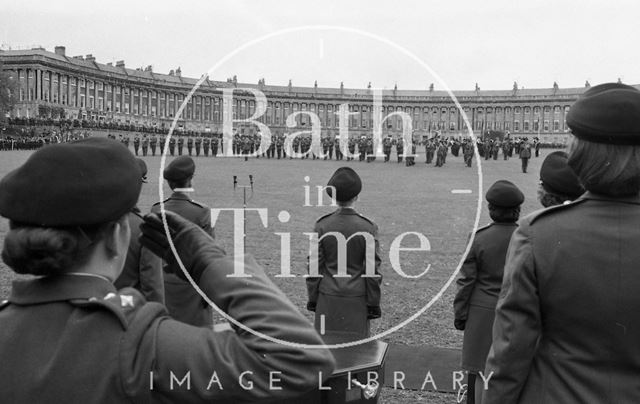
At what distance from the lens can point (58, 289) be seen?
6.40 feet

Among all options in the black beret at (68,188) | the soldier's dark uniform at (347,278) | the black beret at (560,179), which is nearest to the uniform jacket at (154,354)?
the black beret at (68,188)

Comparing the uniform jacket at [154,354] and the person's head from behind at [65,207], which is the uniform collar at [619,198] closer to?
the uniform jacket at [154,354]

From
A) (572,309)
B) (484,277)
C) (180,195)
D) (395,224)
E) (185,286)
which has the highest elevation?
(180,195)

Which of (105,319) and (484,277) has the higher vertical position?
(105,319)

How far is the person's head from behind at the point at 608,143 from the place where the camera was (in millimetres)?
2572

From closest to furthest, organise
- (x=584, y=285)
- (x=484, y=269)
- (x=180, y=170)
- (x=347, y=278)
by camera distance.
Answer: (x=584, y=285) → (x=484, y=269) → (x=347, y=278) → (x=180, y=170)

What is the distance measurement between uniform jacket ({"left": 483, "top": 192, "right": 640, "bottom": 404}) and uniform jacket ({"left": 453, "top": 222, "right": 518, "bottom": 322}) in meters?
2.52

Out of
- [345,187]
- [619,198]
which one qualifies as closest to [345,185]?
[345,187]

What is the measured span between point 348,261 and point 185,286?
1.56m

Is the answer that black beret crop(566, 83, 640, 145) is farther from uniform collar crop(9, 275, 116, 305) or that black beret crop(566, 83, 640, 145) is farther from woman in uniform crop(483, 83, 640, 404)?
uniform collar crop(9, 275, 116, 305)

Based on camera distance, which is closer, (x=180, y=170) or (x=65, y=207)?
(x=65, y=207)

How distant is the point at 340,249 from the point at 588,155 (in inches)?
144

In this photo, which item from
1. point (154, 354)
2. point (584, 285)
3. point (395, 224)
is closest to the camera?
point (154, 354)

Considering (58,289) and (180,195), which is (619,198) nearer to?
(58,289)
